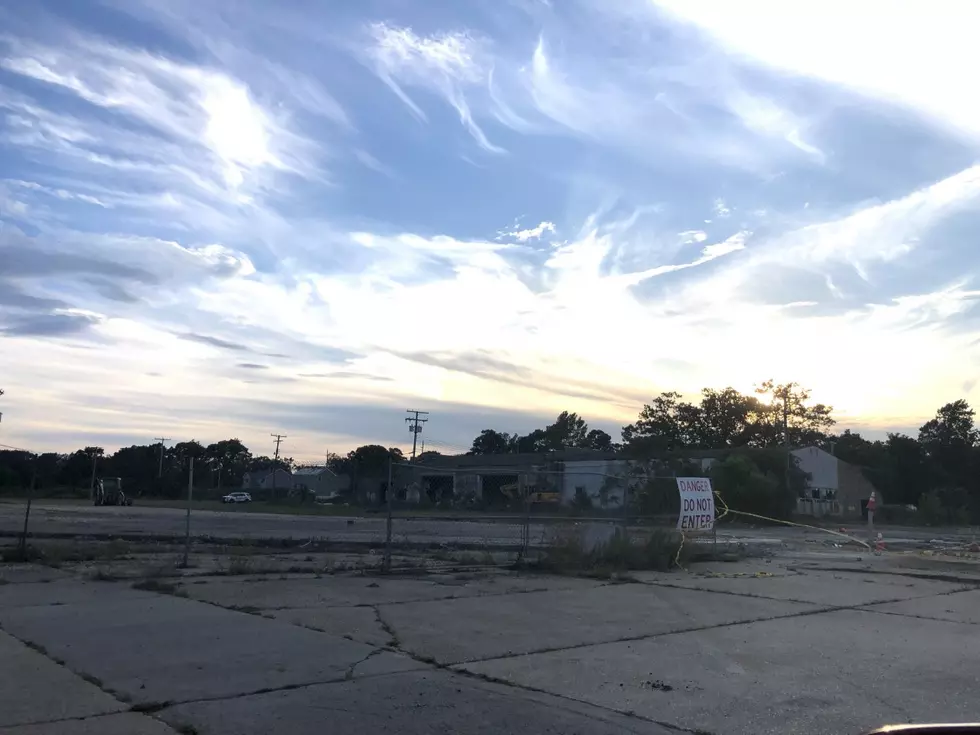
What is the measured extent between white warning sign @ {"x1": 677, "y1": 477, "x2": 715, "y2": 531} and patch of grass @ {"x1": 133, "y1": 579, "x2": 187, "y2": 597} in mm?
9902

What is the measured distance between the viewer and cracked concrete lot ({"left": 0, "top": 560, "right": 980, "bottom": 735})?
18.1ft

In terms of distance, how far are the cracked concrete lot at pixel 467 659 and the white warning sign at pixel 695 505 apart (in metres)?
5.09

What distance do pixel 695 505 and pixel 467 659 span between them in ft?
37.6

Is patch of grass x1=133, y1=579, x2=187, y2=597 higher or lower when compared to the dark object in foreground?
lower

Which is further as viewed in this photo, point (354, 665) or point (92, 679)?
point (354, 665)

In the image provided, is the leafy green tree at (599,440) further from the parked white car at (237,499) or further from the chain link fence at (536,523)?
the chain link fence at (536,523)

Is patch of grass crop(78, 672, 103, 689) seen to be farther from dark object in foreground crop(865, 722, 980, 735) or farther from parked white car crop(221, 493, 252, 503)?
parked white car crop(221, 493, 252, 503)

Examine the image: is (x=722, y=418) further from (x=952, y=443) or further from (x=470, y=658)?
(x=470, y=658)

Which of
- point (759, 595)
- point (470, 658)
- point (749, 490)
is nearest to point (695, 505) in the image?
point (759, 595)

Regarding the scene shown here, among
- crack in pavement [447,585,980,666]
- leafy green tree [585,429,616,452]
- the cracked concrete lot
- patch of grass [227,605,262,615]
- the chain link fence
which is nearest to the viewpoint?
the cracked concrete lot

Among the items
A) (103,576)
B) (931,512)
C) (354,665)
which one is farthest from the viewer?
(931,512)

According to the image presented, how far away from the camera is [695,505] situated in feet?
58.3

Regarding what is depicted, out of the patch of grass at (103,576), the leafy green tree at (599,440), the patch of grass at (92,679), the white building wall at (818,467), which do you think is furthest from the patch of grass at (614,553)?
the leafy green tree at (599,440)

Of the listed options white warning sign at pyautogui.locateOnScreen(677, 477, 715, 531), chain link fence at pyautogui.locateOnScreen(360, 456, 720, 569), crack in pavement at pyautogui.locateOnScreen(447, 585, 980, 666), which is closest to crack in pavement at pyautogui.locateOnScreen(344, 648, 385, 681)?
crack in pavement at pyautogui.locateOnScreen(447, 585, 980, 666)
